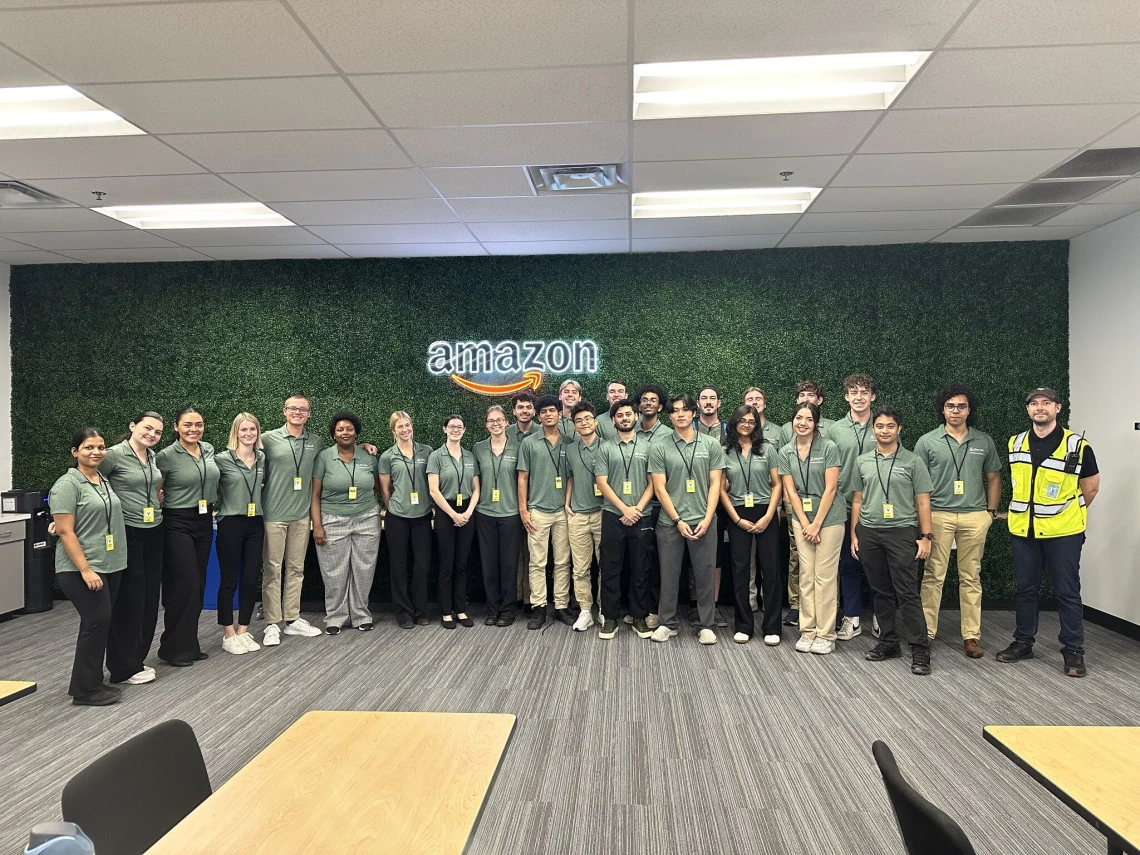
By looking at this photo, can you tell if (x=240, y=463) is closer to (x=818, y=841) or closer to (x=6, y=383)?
(x=6, y=383)

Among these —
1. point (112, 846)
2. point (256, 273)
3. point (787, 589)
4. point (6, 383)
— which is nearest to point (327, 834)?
point (112, 846)

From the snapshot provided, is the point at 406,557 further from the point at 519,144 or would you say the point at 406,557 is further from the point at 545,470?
the point at 519,144

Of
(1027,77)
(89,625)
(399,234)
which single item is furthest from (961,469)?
(89,625)

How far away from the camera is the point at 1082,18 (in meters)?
2.83

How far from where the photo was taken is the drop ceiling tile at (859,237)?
6.30 m

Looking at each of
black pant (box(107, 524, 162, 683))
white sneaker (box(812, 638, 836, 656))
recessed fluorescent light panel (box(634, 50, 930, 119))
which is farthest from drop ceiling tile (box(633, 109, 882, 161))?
black pant (box(107, 524, 162, 683))

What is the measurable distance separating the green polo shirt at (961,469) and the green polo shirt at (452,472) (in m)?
3.36

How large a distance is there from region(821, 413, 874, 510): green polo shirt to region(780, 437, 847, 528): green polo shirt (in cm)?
10

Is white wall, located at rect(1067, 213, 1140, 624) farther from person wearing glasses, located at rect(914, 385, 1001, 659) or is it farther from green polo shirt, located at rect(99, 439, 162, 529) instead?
green polo shirt, located at rect(99, 439, 162, 529)

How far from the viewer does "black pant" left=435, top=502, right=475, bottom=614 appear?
20.4ft

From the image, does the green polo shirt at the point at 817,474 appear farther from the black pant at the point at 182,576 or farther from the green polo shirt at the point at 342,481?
the black pant at the point at 182,576

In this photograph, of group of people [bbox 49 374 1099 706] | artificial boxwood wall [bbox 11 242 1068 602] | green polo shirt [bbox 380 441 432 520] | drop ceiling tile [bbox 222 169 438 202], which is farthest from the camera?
artificial boxwood wall [bbox 11 242 1068 602]

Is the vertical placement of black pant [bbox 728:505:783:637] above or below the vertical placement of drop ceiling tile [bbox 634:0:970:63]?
below

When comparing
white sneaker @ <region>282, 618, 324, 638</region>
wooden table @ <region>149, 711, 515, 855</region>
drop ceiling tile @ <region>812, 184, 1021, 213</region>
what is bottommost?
white sneaker @ <region>282, 618, 324, 638</region>
